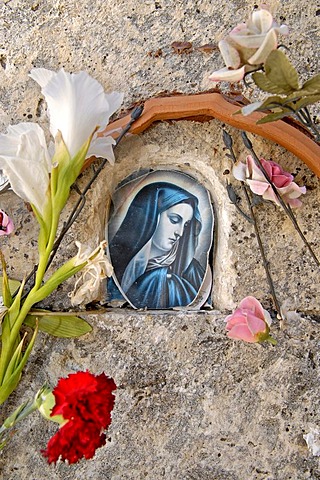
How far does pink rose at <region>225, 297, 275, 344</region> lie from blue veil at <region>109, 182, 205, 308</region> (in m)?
0.17

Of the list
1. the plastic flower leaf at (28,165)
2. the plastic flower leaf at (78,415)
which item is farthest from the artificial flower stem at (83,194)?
the plastic flower leaf at (78,415)

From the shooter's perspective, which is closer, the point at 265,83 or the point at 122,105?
the point at 265,83

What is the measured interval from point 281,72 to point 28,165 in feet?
1.24

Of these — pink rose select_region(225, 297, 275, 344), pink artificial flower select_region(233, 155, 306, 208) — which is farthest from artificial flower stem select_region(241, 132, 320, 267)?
pink rose select_region(225, 297, 275, 344)

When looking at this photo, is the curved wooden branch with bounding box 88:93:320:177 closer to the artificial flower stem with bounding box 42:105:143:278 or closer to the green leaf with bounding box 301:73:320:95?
the artificial flower stem with bounding box 42:105:143:278

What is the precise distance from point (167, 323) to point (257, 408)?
7.9 inches

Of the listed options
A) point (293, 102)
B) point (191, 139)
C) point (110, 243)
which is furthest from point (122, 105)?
point (293, 102)

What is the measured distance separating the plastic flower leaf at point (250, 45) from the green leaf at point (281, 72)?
1.0 inches

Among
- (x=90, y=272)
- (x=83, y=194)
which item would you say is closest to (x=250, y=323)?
(x=90, y=272)

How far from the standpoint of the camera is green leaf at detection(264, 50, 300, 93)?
79cm

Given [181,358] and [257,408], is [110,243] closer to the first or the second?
[181,358]

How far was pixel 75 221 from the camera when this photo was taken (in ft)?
3.61

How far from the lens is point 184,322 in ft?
3.51

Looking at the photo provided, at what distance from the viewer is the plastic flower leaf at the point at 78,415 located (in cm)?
74
